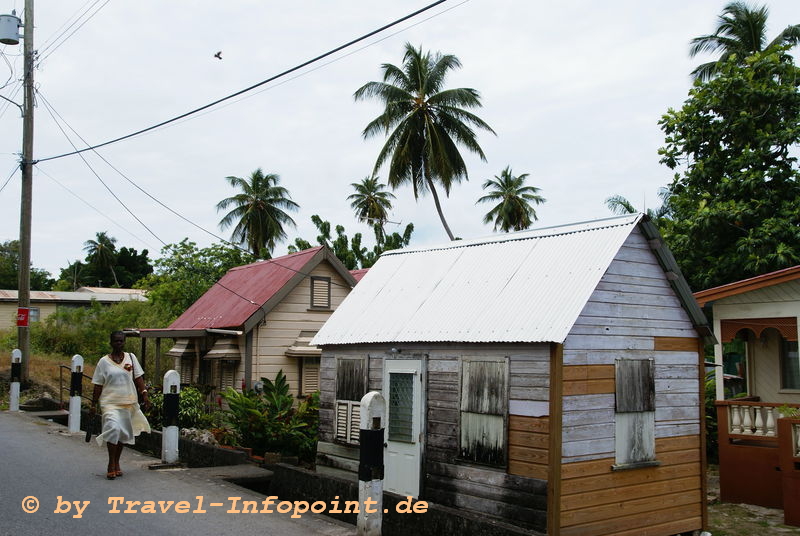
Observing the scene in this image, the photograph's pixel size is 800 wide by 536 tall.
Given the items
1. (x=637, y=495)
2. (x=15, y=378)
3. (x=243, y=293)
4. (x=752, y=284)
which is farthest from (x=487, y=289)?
(x=15, y=378)

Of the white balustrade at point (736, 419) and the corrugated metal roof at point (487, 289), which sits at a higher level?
the corrugated metal roof at point (487, 289)

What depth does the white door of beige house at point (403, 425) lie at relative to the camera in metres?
10.7

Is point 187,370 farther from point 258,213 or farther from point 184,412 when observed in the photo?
point 258,213

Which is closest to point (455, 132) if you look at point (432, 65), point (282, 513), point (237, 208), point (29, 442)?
point (432, 65)

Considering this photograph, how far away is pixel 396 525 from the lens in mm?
8953

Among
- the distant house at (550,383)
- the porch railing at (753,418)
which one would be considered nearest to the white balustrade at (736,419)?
the porch railing at (753,418)

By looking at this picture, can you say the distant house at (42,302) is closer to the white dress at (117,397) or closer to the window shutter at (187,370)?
the window shutter at (187,370)

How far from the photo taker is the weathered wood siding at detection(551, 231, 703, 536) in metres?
9.14

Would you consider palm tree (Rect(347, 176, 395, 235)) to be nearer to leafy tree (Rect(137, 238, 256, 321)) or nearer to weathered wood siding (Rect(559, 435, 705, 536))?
leafy tree (Rect(137, 238, 256, 321))

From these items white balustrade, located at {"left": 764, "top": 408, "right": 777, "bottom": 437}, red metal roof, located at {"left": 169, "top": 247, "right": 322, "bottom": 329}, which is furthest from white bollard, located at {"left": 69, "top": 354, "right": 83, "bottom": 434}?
white balustrade, located at {"left": 764, "top": 408, "right": 777, "bottom": 437}

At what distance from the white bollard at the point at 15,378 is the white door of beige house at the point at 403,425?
1263 cm

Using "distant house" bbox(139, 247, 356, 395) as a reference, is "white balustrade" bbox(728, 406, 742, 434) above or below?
below

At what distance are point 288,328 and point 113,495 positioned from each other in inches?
410

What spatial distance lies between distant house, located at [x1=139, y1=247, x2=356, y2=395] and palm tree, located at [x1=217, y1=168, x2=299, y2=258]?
25013 mm
